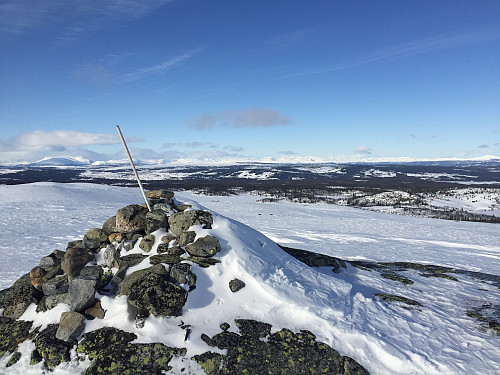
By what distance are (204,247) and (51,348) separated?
383 cm

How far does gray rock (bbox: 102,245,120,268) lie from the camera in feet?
25.6

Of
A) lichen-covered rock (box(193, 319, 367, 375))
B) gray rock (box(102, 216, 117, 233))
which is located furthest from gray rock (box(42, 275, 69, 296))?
lichen-covered rock (box(193, 319, 367, 375))

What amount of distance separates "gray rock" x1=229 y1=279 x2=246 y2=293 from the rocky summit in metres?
0.02

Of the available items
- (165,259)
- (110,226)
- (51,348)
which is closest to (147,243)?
(165,259)

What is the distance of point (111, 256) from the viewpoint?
7.93m

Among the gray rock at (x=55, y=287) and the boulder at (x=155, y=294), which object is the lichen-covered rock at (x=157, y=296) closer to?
the boulder at (x=155, y=294)

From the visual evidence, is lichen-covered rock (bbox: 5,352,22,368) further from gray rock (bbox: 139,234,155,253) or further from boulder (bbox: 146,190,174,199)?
boulder (bbox: 146,190,174,199)

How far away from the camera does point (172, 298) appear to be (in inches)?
248

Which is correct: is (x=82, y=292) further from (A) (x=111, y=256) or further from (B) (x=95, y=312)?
(A) (x=111, y=256)

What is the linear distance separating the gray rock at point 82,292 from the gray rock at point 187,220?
2.53 m

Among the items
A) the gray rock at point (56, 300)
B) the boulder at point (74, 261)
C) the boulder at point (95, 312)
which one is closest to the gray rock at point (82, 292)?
the boulder at point (95, 312)

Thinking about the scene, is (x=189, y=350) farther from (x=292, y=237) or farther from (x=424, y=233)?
(x=424, y=233)

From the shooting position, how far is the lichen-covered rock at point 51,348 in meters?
5.51

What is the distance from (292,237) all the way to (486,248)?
16607 mm
